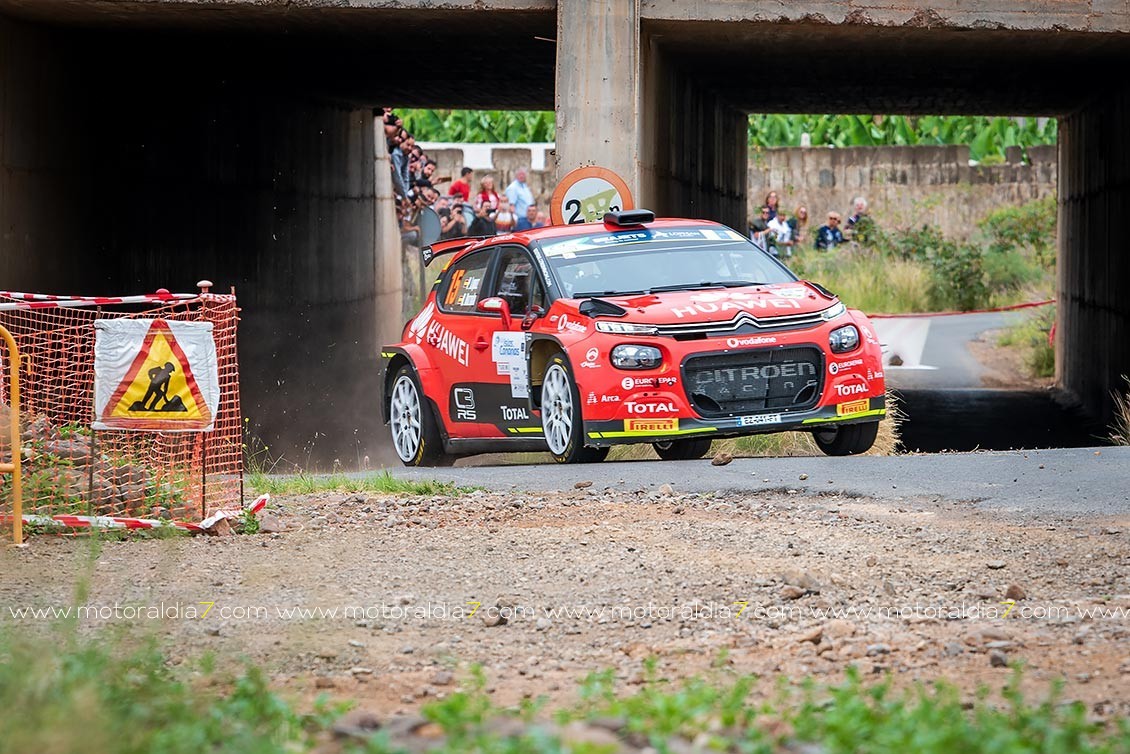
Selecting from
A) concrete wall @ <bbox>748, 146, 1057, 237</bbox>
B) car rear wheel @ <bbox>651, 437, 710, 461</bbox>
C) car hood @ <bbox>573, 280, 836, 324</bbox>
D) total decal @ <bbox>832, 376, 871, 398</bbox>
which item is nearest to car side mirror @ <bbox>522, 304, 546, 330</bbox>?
car hood @ <bbox>573, 280, 836, 324</bbox>

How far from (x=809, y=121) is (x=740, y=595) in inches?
1625

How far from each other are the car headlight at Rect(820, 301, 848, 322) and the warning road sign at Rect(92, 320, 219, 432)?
443cm

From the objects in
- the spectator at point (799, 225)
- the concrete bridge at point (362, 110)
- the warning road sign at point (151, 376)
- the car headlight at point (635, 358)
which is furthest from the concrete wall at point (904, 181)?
the warning road sign at point (151, 376)

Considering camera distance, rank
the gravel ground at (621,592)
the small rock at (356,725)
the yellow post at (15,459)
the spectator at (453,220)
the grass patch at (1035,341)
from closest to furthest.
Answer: the small rock at (356,725) < the gravel ground at (621,592) < the yellow post at (15,459) < the grass patch at (1035,341) < the spectator at (453,220)

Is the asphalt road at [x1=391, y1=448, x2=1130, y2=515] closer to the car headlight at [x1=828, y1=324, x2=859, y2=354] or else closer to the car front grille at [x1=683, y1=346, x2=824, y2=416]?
the car front grille at [x1=683, y1=346, x2=824, y2=416]

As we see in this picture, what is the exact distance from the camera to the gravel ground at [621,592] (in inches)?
230

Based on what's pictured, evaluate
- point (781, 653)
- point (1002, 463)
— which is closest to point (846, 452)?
point (1002, 463)

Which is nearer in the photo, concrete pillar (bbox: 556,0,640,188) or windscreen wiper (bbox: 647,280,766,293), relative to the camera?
windscreen wiper (bbox: 647,280,766,293)

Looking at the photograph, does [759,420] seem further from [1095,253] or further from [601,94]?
[1095,253]

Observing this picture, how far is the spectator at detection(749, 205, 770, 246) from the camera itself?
38438mm

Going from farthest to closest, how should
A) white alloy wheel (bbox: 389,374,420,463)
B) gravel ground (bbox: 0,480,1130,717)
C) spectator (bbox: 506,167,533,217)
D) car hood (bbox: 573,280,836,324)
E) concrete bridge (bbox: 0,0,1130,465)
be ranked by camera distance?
spectator (bbox: 506,167,533,217) < concrete bridge (bbox: 0,0,1130,465) < white alloy wheel (bbox: 389,374,420,463) < car hood (bbox: 573,280,836,324) < gravel ground (bbox: 0,480,1130,717)

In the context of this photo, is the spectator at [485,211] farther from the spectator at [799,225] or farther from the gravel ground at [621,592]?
the gravel ground at [621,592]

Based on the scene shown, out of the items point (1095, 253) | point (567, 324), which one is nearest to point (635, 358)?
point (567, 324)

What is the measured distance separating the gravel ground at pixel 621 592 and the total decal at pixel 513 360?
7.61 ft
